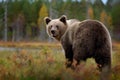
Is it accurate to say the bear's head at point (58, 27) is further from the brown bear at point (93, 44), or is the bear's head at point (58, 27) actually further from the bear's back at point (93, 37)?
the bear's back at point (93, 37)

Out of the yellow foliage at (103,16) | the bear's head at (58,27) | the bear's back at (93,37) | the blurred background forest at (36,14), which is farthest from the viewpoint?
the yellow foliage at (103,16)

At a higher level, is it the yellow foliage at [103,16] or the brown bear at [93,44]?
the brown bear at [93,44]

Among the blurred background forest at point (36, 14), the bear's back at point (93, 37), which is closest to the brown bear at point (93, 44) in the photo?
the bear's back at point (93, 37)

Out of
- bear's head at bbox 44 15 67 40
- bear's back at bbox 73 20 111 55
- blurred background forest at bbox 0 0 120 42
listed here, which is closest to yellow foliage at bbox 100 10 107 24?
blurred background forest at bbox 0 0 120 42

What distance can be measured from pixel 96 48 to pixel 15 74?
1818 mm

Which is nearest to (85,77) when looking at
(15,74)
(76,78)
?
(76,78)

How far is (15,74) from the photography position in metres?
6.34

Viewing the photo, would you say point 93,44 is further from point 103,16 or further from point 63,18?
point 103,16

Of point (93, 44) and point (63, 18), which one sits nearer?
point (93, 44)

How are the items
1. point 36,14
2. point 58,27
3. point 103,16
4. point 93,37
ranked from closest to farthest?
point 93,37 < point 58,27 < point 103,16 < point 36,14

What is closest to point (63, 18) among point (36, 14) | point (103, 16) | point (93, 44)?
point (93, 44)

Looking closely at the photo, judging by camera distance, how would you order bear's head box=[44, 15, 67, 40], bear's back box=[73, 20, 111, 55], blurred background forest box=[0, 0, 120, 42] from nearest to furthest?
1. bear's back box=[73, 20, 111, 55]
2. bear's head box=[44, 15, 67, 40]
3. blurred background forest box=[0, 0, 120, 42]

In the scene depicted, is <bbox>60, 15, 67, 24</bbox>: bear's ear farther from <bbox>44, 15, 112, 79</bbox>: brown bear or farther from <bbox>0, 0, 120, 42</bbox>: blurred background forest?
<bbox>0, 0, 120, 42</bbox>: blurred background forest

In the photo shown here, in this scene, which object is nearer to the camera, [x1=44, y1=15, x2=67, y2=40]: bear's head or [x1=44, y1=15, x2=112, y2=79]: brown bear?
[x1=44, y1=15, x2=112, y2=79]: brown bear
